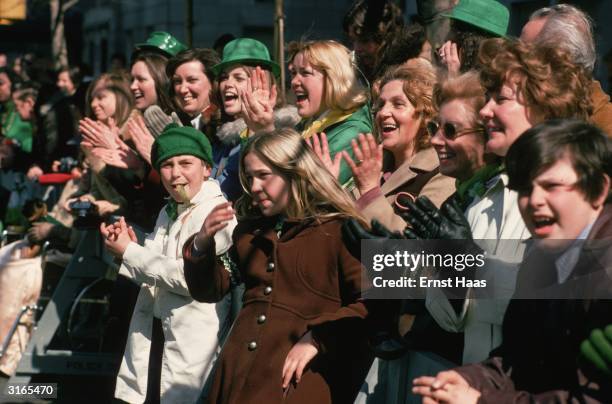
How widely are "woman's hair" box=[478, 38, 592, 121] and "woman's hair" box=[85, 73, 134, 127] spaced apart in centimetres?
479

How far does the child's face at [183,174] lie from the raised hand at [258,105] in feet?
1.10

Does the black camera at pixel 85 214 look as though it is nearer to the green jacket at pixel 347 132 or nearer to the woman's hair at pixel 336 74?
the woman's hair at pixel 336 74

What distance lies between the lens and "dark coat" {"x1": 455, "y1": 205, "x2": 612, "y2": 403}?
10.5ft

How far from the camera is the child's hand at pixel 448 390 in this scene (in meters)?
3.33

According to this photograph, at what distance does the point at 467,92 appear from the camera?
15.0 ft

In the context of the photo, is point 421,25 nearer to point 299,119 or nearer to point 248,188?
point 299,119

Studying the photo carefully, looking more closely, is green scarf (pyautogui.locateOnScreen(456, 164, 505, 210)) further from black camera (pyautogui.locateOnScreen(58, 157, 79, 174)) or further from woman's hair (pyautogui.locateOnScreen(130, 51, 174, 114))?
black camera (pyautogui.locateOnScreen(58, 157, 79, 174))

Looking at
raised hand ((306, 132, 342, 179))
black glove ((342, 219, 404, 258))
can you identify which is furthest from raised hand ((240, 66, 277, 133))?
black glove ((342, 219, 404, 258))

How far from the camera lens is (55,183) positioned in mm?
10430

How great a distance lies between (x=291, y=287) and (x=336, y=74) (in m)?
1.50

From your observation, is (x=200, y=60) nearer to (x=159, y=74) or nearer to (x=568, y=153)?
(x=159, y=74)

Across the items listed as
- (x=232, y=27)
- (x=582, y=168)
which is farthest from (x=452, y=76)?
(x=232, y=27)

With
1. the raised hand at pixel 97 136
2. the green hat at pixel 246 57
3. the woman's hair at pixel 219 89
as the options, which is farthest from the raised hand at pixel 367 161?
the raised hand at pixel 97 136

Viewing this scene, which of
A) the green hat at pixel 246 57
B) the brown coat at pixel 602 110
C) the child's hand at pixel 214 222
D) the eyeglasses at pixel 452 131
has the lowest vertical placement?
the child's hand at pixel 214 222
